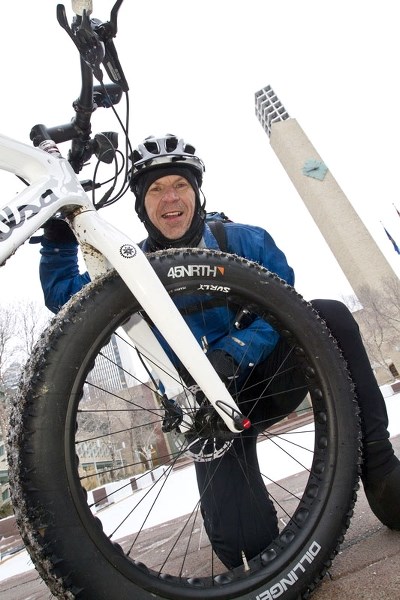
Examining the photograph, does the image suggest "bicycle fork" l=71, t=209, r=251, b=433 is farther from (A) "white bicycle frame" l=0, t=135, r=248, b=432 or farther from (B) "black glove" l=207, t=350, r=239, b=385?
(B) "black glove" l=207, t=350, r=239, b=385

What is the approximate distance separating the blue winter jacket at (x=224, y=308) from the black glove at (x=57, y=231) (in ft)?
0.14

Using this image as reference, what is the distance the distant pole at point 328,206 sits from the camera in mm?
37438

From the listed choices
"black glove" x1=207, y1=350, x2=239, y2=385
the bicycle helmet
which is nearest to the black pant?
"black glove" x1=207, y1=350, x2=239, y2=385

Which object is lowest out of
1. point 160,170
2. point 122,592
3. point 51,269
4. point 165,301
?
point 122,592

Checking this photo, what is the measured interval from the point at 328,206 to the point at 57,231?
40666mm

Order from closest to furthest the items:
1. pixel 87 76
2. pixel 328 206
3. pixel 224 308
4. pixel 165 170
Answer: pixel 87 76 → pixel 224 308 → pixel 165 170 → pixel 328 206

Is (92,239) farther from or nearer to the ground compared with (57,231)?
nearer to the ground

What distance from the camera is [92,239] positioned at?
1.40 m

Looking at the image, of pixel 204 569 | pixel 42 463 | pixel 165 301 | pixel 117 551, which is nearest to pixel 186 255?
pixel 165 301

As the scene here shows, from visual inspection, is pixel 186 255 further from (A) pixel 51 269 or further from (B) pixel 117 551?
(A) pixel 51 269

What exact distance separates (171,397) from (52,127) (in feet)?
3.96

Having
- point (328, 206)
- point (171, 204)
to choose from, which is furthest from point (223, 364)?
point (328, 206)

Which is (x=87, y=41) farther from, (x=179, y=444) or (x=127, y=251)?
(x=179, y=444)

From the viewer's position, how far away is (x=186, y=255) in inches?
52.2
